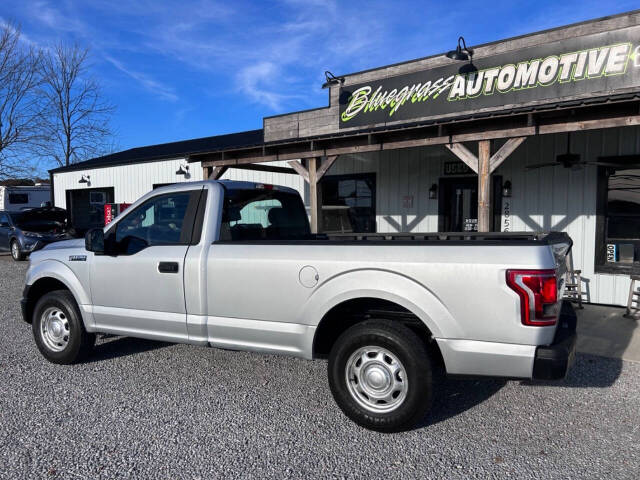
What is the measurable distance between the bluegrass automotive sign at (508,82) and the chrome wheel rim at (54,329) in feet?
25.1

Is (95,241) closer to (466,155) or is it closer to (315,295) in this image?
(315,295)

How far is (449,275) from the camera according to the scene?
3.13 metres

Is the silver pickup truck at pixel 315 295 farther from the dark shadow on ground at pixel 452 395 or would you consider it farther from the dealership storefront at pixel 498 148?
the dealership storefront at pixel 498 148

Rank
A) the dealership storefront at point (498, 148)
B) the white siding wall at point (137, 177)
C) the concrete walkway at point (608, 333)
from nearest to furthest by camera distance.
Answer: the concrete walkway at point (608, 333)
the dealership storefront at point (498, 148)
the white siding wall at point (137, 177)

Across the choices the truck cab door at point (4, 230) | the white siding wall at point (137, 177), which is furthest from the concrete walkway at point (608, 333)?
the truck cab door at point (4, 230)

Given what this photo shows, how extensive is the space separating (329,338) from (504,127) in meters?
4.70

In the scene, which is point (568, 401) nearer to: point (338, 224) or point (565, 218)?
point (565, 218)

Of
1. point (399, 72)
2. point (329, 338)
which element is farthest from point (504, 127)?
point (329, 338)

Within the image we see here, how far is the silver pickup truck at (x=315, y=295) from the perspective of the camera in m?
3.01

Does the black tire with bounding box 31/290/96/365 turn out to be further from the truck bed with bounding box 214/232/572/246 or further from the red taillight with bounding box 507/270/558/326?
the red taillight with bounding box 507/270/558/326

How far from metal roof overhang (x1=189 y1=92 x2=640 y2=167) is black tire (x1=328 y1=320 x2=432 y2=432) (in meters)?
4.49

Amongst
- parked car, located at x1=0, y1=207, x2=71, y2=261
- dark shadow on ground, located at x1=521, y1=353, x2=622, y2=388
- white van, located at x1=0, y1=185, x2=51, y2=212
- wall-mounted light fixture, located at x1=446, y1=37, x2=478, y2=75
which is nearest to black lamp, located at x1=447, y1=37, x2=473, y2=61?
wall-mounted light fixture, located at x1=446, y1=37, x2=478, y2=75

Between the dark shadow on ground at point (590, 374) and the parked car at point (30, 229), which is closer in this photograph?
the dark shadow on ground at point (590, 374)

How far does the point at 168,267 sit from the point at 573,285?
20.8ft
